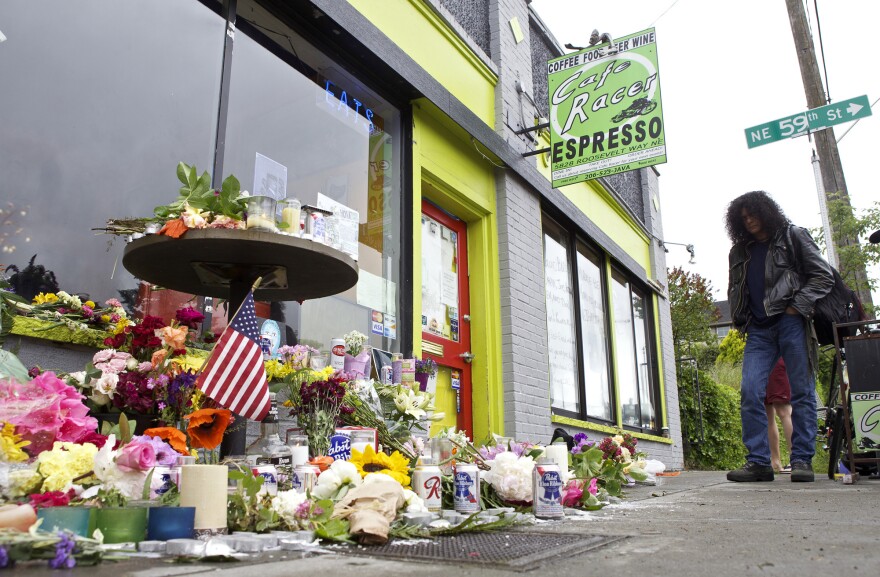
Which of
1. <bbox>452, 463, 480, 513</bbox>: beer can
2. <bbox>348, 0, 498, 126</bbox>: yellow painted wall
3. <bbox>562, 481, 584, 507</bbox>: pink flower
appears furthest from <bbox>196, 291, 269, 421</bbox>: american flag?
<bbox>348, 0, 498, 126</bbox>: yellow painted wall

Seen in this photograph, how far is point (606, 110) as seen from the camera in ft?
18.7

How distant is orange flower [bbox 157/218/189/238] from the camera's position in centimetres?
235

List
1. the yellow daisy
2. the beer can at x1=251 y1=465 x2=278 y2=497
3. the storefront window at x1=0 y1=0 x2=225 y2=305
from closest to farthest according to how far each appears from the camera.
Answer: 1. the yellow daisy
2. the beer can at x1=251 y1=465 x2=278 y2=497
3. the storefront window at x1=0 y1=0 x2=225 y2=305

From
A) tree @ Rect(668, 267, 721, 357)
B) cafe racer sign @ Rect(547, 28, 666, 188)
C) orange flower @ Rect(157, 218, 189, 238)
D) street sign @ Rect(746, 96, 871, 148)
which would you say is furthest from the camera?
tree @ Rect(668, 267, 721, 357)

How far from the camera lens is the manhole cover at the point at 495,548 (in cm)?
155

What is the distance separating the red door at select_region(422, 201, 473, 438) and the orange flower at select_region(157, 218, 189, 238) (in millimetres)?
2995

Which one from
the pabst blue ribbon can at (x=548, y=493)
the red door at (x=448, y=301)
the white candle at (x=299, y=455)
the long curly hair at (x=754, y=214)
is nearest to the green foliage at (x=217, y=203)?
the white candle at (x=299, y=455)

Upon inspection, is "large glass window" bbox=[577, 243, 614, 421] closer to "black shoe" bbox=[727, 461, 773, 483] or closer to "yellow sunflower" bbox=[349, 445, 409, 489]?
"black shoe" bbox=[727, 461, 773, 483]

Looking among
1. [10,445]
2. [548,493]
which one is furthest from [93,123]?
[548,493]

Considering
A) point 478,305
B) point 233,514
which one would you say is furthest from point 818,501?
point 478,305

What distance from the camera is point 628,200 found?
10312 mm

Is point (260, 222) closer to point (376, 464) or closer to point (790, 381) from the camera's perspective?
point (376, 464)

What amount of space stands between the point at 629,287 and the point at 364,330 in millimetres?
6395

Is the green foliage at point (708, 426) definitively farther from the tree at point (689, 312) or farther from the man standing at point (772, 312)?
the man standing at point (772, 312)
